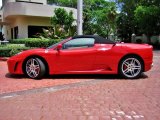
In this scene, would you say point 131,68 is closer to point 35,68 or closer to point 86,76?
point 86,76

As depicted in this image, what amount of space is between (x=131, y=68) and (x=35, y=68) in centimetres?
272

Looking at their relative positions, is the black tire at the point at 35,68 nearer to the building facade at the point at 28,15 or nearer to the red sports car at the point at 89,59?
the red sports car at the point at 89,59

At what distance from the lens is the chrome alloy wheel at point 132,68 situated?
896cm

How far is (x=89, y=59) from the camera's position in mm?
9008

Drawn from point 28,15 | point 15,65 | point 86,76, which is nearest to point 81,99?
point 86,76

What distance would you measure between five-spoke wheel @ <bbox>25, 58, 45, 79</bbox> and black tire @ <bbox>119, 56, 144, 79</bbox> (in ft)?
7.31

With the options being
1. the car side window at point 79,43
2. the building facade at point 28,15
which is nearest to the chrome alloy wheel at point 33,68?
the car side window at point 79,43

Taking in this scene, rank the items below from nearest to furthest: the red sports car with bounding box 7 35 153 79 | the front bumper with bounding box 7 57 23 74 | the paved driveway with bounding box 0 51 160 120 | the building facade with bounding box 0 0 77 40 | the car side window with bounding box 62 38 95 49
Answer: the paved driveway with bounding box 0 51 160 120 < the red sports car with bounding box 7 35 153 79 < the car side window with bounding box 62 38 95 49 < the front bumper with bounding box 7 57 23 74 < the building facade with bounding box 0 0 77 40

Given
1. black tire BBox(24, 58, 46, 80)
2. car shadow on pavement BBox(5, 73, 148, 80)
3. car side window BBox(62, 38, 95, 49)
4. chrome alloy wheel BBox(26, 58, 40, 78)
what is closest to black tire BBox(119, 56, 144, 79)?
car shadow on pavement BBox(5, 73, 148, 80)

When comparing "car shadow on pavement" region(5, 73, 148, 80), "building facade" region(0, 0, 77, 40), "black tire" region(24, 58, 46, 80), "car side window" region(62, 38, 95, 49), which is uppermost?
"building facade" region(0, 0, 77, 40)

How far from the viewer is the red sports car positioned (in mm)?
8953

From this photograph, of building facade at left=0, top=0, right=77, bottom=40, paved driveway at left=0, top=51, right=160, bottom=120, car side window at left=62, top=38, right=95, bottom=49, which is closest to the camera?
Answer: paved driveway at left=0, top=51, right=160, bottom=120

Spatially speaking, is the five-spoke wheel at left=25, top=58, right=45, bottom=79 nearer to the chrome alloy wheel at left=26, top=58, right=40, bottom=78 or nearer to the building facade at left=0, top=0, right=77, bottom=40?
the chrome alloy wheel at left=26, top=58, right=40, bottom=78

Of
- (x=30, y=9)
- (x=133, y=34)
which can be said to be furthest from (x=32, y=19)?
(x=133, y=34)
